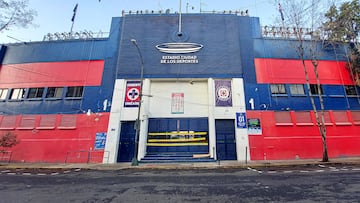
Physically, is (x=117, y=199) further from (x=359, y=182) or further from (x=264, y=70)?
(x=264, y=70)

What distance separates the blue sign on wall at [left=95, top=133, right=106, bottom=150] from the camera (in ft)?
54.2

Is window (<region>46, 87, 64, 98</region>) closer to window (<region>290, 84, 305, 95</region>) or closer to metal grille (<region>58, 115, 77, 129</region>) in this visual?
metal grille (<region>58, 115, 77, 129</region>)

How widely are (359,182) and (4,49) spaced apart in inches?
1393

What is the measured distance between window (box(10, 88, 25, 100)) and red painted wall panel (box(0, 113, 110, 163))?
13.5 ft

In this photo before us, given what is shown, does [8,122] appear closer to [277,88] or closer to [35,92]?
[35,92]

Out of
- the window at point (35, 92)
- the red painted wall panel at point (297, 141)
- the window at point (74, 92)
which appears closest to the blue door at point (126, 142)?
the window at point (74, 92)

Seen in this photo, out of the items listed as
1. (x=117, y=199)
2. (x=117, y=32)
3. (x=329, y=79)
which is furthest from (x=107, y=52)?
(x=329, y=79)

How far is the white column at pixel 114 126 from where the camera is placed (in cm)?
1617

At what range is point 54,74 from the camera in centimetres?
1944

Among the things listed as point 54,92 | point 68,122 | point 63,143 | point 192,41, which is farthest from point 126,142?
point 192,41

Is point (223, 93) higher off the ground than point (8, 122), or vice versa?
point (223, 93)

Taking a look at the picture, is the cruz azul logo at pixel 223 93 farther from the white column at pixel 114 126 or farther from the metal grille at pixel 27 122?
the metal grille at pixel 27 122

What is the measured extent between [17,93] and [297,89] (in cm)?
3244

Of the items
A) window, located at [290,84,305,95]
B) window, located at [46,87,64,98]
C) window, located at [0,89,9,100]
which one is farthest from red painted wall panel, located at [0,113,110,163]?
window, located at [290,84,305,95]
